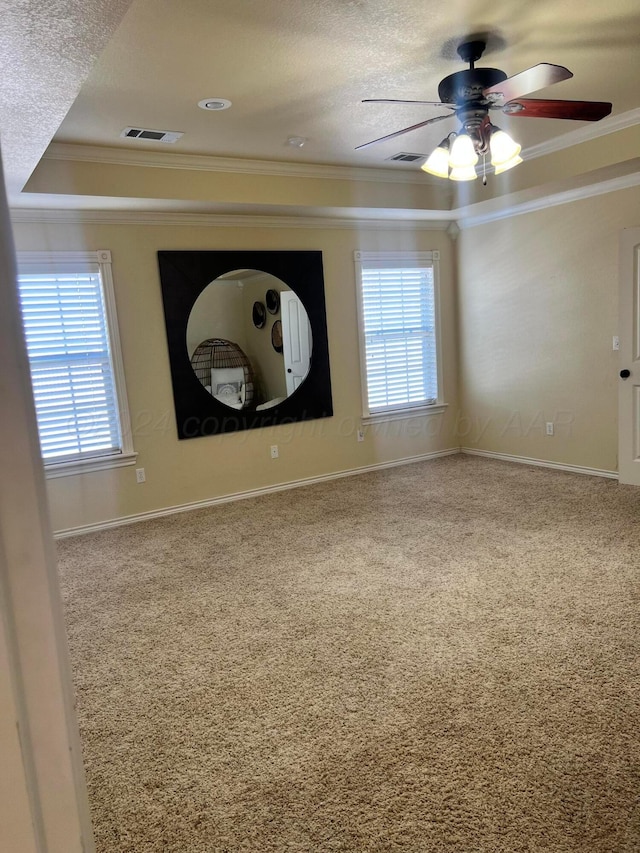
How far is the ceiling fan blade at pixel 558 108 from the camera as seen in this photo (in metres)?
2.79

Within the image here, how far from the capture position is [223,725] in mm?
2244

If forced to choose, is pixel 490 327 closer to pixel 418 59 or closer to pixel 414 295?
pixel 414 295

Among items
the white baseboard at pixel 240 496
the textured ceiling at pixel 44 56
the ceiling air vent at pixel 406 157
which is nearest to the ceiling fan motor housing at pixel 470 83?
the textured ceiling at pixel 44 56

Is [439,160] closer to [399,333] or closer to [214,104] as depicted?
[214,104]

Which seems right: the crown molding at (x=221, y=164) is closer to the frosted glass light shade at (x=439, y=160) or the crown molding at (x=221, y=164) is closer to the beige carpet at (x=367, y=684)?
the frosted glass light shade at (x=439, y=160)

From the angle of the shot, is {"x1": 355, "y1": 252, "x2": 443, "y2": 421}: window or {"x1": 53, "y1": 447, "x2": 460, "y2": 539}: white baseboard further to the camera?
{"x1": 355, "y1": 252, "x2": 443, "y2": 421}: window

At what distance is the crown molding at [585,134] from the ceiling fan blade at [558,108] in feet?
4.97

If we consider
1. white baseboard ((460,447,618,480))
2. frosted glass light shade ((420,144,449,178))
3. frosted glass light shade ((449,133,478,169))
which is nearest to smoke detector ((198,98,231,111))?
frosted glass light shade ((420,144,449,178))

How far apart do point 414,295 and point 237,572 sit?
3726 mm

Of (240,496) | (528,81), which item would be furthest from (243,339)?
(528,81)

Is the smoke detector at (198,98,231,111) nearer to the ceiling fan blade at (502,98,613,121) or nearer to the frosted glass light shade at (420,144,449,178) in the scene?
the frosted glass light shade at (420,144,449,178)

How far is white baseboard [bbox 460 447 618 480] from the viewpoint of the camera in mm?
5295

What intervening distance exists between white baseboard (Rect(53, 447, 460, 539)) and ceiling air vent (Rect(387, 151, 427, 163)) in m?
2.90

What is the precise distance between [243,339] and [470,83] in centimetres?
297
